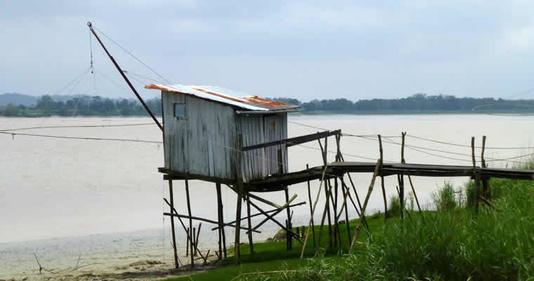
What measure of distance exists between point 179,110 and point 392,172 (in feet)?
21.0

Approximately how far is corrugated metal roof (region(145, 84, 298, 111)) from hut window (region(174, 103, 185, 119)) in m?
0.42

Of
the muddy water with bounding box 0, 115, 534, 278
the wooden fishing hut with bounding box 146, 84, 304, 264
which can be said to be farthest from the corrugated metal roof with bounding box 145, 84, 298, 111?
the muddy water with bounding box 0, 115, 534, 278

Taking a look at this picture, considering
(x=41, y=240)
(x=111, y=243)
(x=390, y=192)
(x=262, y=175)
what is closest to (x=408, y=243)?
(x=262, y=175)

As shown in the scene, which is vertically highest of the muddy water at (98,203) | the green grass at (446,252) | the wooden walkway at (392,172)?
the wooden walkway at (392,172)

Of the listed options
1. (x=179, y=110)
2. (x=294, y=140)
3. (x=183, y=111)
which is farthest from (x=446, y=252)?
(x=179, y=110)

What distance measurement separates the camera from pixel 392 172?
16.8 meters

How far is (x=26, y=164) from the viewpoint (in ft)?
157

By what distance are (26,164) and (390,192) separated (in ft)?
83.4

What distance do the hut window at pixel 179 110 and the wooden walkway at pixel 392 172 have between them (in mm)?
2683

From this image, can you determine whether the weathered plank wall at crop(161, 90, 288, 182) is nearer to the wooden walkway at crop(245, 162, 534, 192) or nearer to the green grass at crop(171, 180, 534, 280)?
the wooden walkway at crop(245, 162, 534, 192)

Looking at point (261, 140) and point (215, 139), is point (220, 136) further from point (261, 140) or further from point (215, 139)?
Result: point (261, 140)

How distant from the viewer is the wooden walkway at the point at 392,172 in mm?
15461

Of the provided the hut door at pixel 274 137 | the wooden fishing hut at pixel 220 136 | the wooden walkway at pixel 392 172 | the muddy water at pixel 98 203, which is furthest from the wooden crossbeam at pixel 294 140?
the muddy water at pixel 98 203

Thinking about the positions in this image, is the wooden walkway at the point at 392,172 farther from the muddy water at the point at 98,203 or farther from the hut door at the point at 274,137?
the muddy water at the point at 98,203
